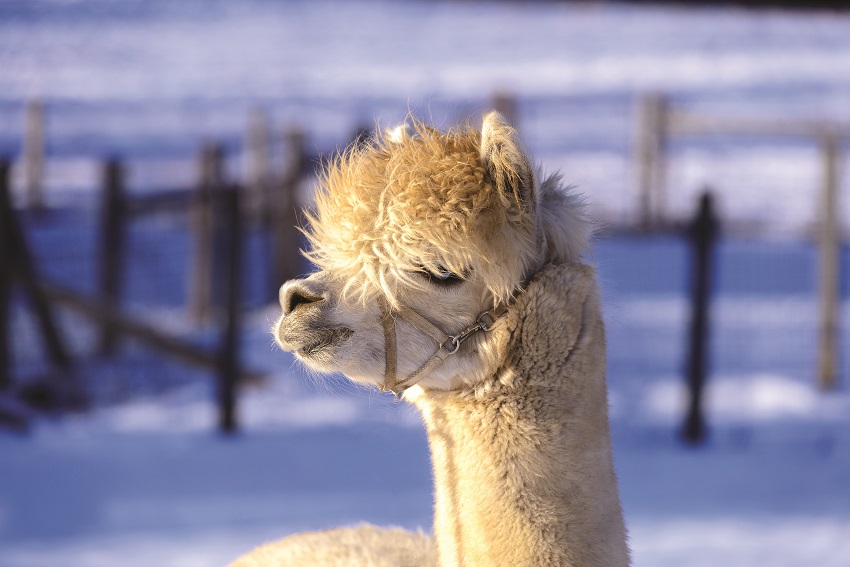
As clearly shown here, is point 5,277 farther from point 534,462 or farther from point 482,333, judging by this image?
point 534,462

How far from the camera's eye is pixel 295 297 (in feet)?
6.88

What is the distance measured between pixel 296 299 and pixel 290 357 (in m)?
7.19

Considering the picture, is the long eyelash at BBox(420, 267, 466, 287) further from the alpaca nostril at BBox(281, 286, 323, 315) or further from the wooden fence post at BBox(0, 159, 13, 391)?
the wooden fence post at BBox(0, 159, 13, 391)

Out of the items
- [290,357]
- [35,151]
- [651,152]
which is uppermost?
[651,152]

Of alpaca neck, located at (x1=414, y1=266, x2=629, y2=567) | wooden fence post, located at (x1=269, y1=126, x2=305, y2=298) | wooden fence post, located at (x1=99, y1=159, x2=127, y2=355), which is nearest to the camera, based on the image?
alpaca neck, located at (x1=414, y1=266, x2=629, y2=567)

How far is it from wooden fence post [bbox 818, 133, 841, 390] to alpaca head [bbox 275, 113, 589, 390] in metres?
6.01

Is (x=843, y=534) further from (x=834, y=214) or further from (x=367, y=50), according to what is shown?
(x=367, y=50)

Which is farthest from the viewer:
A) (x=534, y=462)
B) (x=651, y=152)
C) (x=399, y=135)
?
(x=651, y=152)

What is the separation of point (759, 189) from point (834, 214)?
8.22 m

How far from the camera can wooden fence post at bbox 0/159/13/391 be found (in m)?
6.91

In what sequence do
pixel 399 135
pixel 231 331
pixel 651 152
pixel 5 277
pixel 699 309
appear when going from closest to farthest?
pixel 399 135 → pixel 699 309 → pixel 5 277 → pixel 231 331 → pixel 651 152

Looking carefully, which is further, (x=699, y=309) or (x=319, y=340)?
(x=699, y=309)

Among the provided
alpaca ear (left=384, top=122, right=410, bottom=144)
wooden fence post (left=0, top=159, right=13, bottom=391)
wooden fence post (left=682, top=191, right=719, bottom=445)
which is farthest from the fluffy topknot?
wooden fence post (left=0, top=159, right=13, bottom=391)

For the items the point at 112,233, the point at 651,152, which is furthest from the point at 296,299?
the point at 651,152
